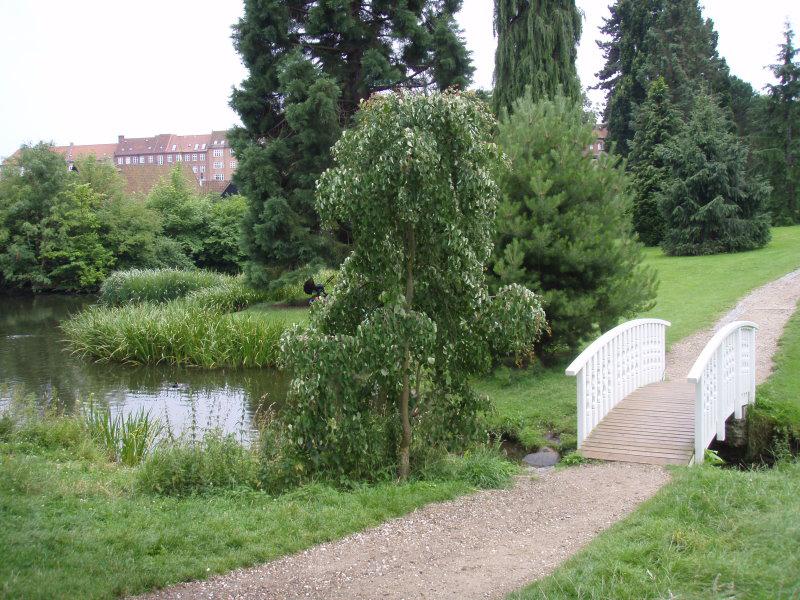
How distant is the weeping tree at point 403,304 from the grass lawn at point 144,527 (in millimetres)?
633

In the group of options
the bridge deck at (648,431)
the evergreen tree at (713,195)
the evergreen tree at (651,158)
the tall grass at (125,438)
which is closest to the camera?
the bridge deck at (648,431)

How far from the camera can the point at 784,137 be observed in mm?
38500

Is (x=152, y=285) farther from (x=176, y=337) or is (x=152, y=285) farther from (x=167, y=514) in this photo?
(x=167, y=514)

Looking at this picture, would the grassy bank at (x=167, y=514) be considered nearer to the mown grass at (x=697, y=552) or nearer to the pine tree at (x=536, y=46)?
the mown grass at (x=697, y=552)

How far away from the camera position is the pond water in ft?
43.1

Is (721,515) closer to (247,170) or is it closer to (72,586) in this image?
(72,586)

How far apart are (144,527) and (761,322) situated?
1388 centimetres

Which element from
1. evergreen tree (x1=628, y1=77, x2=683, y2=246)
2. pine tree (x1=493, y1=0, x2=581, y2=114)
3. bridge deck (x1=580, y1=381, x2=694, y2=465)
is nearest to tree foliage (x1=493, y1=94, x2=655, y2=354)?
bridge deck (x1=580, y1=381, x2=694, y2=465)

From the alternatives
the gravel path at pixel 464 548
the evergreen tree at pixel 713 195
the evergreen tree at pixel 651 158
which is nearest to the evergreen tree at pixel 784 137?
the evergreen tree at pixel 651 158

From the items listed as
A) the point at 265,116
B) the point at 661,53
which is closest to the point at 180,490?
the point at 265,116

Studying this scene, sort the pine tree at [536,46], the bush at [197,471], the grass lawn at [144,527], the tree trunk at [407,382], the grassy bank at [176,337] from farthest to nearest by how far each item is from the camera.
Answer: the pine tree at [536,46] → the grassy bank at [176,337] → the bush at [197,471] → the tree trunk at [407,382] → the grass lawn at [144,527]

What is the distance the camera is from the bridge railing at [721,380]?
8023 mm

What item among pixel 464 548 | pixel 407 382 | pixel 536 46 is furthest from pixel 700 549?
pixel 536 46

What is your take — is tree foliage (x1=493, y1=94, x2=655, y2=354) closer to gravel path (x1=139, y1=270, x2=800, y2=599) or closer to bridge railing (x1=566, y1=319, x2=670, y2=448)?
bridge railing (x1=566, y1=319, x2=670, y2=448)
